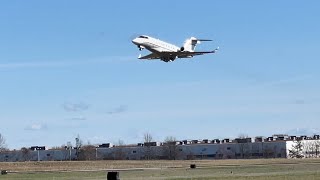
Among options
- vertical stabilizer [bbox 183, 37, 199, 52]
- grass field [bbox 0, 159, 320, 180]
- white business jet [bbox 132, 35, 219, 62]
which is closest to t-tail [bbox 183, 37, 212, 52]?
vertical stabilizer [bbox 183, 37, 199, 52]

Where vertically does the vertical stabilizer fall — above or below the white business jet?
above

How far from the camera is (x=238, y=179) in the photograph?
5778cm

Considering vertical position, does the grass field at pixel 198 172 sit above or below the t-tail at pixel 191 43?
below

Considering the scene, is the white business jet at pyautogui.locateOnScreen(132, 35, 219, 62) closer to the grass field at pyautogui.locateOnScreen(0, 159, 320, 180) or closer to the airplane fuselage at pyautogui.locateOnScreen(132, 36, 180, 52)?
the airplane fuselage at pyautogui.locateOnScreen(132, 36, 180, 52)

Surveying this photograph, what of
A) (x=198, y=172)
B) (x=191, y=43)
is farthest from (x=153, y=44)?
(x=198, y=172)

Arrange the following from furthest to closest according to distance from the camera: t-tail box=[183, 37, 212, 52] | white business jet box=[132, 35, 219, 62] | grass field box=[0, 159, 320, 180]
Answer: t-tail box=[183, 37, 212, 52], white business jet box=[132, 35, 219, 62], grass field box=[0, 159, 320, 180]

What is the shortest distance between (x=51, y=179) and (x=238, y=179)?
2489 cm

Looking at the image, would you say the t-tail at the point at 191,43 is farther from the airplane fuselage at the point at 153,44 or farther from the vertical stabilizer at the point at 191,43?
the airplane fuselage at the point at 153,44

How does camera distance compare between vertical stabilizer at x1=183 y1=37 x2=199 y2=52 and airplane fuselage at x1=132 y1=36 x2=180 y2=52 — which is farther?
vertical stabilizer at x1=183 y1=37 x2=199 y2=52

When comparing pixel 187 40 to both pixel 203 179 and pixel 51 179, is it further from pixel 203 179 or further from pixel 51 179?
pixel 203 179

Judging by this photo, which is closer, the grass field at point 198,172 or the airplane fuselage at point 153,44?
the grass field at point 198,172

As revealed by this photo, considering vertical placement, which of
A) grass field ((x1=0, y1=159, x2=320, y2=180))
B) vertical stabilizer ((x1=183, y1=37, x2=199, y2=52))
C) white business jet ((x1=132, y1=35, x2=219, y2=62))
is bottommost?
grass field ((x1=0, y1=159, x2=320, y2=180))

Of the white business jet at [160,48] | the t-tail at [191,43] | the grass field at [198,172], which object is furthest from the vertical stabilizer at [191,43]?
the grass field at [198,172]

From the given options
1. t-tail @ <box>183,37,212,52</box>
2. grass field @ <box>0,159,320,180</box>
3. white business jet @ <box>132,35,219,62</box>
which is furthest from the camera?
t-tail @ <box>183,37,212,52</box>
